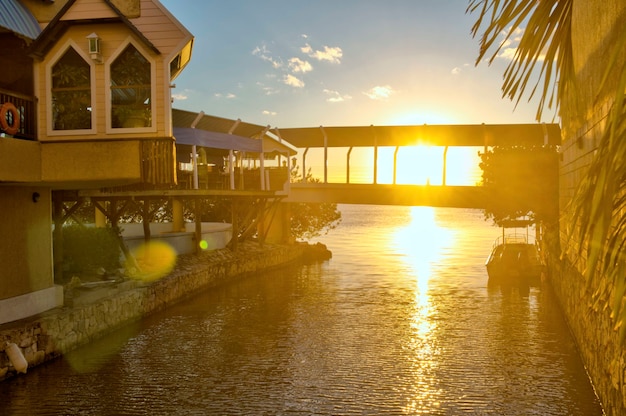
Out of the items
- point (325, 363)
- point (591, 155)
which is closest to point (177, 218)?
point (325, 363)

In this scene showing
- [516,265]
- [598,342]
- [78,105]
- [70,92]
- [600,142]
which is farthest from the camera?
[516,265]

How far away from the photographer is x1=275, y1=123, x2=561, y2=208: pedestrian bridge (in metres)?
40.5

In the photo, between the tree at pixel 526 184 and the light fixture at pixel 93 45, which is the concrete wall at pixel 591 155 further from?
the tree at pixel 526 184

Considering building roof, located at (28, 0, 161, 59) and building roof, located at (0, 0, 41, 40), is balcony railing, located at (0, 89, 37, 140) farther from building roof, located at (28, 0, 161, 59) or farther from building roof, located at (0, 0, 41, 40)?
building roof, located at (0, 0, 41, 40)

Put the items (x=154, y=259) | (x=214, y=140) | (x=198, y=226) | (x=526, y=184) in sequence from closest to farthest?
(x=154, y=259) → (x=214, y=140) → (x=198, y=226) → (x=526, y=184)

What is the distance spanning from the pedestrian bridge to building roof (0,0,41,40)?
26606 millimetres

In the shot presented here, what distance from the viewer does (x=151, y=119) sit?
1700 cm

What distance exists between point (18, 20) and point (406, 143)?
108 ft

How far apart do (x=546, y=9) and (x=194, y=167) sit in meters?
26.4

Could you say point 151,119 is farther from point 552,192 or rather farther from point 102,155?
point 552,192

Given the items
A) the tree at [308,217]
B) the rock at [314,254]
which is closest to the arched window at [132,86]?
the rock at [314,254]

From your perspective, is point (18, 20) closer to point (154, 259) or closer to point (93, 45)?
point (93, 45)

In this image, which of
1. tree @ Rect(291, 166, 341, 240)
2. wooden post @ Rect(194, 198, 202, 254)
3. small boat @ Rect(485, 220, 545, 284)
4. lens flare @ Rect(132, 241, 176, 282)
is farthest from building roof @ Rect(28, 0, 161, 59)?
tree @ Rect(291, 166, 341, 240)

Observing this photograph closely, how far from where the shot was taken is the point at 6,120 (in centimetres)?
1498
